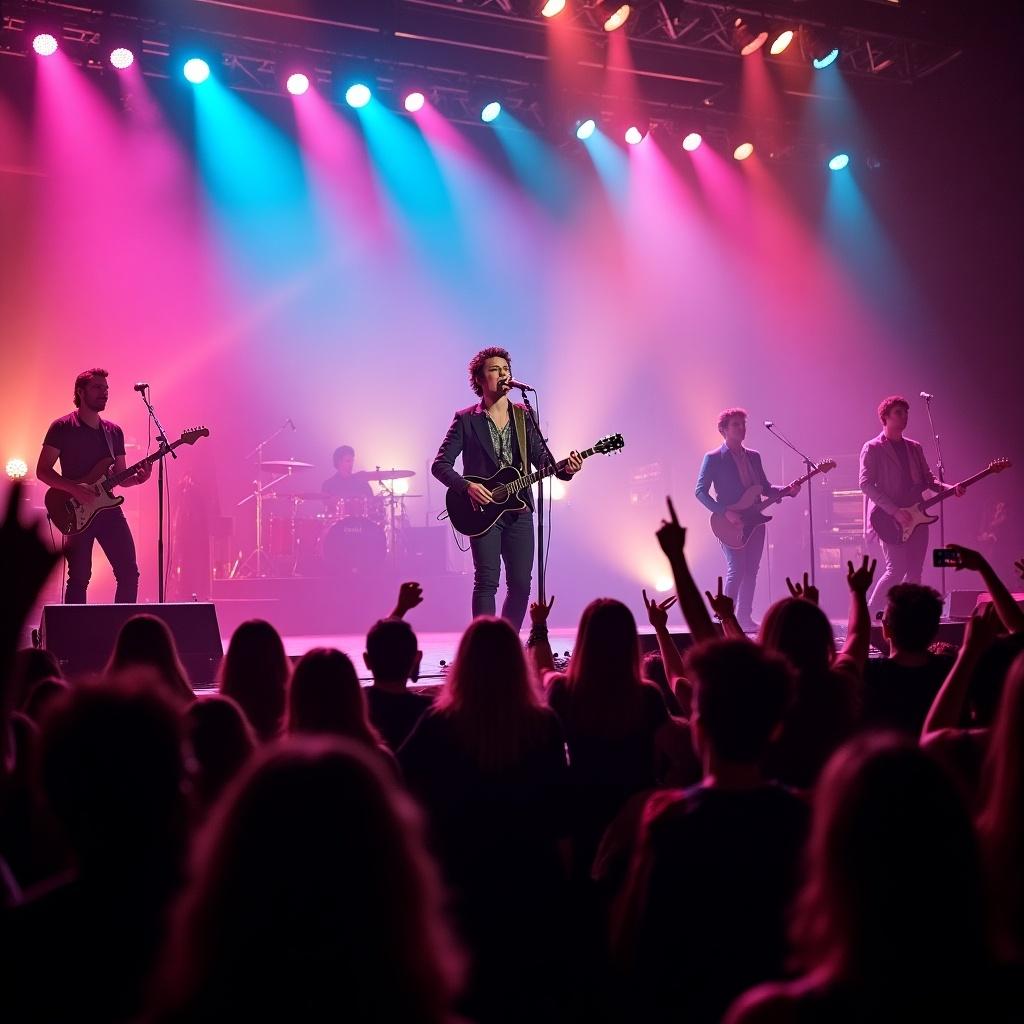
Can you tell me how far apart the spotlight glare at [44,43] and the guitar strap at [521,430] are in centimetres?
530

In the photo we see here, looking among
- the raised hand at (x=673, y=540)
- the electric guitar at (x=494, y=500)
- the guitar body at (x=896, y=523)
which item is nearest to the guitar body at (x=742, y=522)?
the guitar body at (x=896, y=523)

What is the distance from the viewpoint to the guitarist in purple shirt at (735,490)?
973 cm

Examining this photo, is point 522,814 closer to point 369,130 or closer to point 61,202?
point 369,130

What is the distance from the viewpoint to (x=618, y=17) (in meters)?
9.50

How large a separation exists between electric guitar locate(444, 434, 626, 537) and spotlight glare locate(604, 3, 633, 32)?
15.4 ft

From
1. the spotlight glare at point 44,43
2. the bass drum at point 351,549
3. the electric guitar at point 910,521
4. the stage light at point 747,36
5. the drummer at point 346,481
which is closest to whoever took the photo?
the spotlight glare at point 44,43

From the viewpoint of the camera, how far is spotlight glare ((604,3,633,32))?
9.43m

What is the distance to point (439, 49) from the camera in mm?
10133

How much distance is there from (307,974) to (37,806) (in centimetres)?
157

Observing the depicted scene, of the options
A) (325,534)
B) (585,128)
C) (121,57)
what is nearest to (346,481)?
(325,534)

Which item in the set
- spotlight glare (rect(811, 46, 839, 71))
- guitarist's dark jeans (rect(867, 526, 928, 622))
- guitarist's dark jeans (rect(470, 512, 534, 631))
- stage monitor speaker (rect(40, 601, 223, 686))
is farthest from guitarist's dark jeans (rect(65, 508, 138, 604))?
spotlight glare (rect(811, 46, 839, 71))

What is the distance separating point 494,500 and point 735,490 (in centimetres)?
371

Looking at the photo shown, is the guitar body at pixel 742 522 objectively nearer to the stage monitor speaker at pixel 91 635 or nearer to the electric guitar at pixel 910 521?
→ the electric guitar at pixel 910 521

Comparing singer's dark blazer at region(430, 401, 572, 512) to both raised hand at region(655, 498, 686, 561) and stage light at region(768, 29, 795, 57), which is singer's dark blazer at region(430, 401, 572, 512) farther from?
stage light at region(768, 29, 795, 57)
